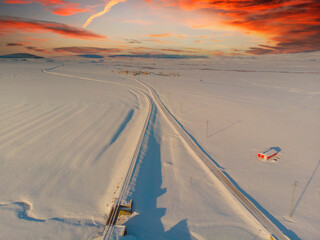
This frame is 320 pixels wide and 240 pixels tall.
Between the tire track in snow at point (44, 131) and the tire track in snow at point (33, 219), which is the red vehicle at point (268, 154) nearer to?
the tire track in snow at point (33, 219)

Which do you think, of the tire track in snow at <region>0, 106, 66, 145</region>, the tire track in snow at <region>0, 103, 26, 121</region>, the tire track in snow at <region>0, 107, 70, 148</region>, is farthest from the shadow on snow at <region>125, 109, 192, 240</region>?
the tire track in snow at <region>0, 103, 26, 121</region>

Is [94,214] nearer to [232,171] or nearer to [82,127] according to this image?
[232,171]

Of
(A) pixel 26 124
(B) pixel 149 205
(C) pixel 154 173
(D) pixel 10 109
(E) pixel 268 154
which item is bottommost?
(B) pixel 149 205

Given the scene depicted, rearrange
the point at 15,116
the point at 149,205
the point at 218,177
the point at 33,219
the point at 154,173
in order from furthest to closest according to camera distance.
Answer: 1. the point at 15,116
2. the point at 154,173
3. the point at 218,177
4. the point at 149,205
5. the point at 33,219

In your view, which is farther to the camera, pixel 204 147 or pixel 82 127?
pixel 82 127

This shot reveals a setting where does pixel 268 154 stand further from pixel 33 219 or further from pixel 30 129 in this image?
pixel 30 129

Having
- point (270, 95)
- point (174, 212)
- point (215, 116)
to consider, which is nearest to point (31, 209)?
point (174, 212)

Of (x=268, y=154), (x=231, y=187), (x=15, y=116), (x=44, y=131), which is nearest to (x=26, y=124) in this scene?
(x=44, y=131)

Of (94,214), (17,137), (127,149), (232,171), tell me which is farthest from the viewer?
(17,137)

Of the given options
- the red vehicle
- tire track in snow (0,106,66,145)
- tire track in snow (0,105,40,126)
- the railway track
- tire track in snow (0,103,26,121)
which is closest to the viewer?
the railway track

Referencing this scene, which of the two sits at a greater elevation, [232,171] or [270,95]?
[270,95]

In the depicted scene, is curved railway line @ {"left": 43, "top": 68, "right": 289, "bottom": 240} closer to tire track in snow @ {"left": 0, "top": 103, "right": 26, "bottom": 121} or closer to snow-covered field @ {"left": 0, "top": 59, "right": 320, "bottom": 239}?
snow-covered field @ {"left": 0, "top": 59, "right": 320, "bottom": 239}
